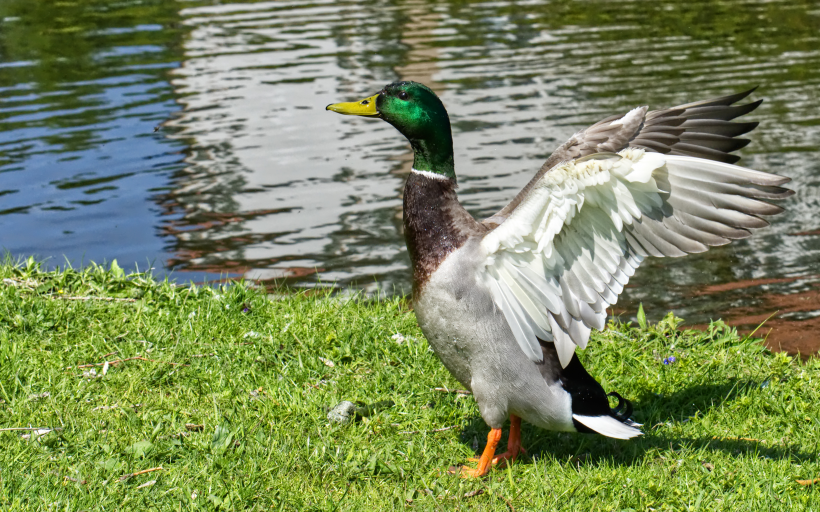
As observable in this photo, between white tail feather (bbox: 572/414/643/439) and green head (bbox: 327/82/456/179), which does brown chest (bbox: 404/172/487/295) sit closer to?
green head (bbox: 327/82/456/179)

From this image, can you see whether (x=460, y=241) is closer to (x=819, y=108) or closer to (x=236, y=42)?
(x=819, y=108)

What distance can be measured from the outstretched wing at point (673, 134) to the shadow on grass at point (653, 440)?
1.00 meters

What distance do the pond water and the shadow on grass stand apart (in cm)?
124

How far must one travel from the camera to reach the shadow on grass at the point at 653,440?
3.59m

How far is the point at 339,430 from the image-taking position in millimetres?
3758

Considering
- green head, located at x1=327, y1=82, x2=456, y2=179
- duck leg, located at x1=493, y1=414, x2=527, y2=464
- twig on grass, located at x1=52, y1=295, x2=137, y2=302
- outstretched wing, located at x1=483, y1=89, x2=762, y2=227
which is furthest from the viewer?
twig on grass, located at x1=52, y1=295, x2=137, y2=302

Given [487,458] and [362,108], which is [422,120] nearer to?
[362,108]

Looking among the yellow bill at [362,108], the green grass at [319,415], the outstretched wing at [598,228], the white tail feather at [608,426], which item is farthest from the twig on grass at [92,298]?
the white tail feather at [608,426]

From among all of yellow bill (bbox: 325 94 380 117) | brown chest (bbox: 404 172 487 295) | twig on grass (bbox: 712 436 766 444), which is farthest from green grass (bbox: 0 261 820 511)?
yellow bill (bbox: 325 94 380 117)

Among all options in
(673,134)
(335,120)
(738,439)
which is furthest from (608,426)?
(335,120)

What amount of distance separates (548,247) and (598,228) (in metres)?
0.20

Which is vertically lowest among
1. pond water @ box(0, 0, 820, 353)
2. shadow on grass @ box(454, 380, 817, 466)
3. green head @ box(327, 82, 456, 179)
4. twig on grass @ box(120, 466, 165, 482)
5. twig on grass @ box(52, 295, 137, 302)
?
pond water @ box(0, 0, 820, 353)

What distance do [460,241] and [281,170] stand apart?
224 inches

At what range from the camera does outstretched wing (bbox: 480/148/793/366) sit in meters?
3.00
